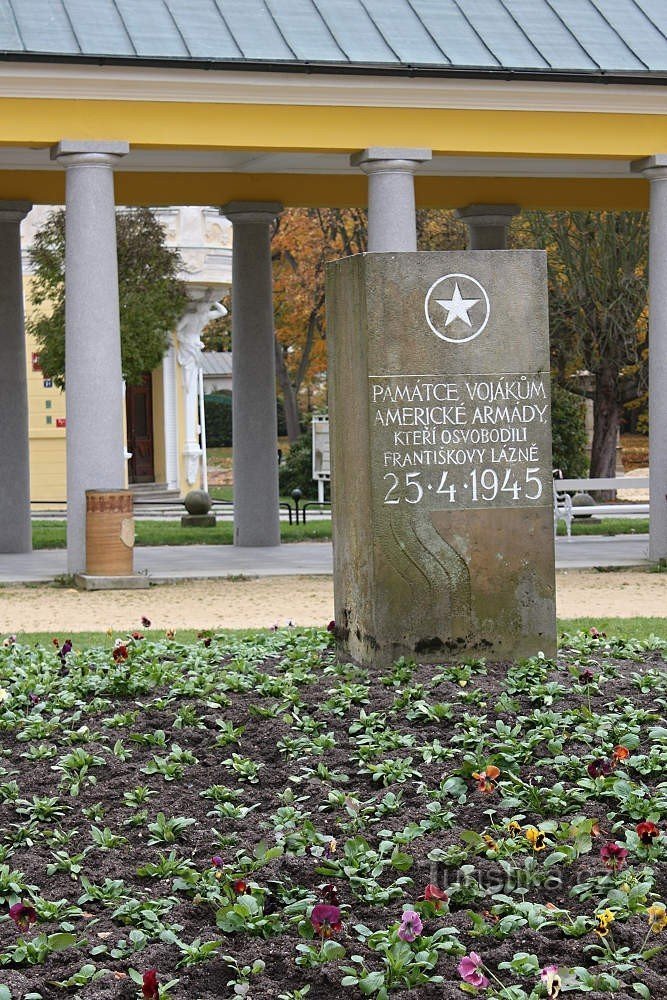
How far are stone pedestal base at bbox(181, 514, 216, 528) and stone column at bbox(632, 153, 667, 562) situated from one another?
924 cm

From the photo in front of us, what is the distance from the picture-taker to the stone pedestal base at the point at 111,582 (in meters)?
15.6

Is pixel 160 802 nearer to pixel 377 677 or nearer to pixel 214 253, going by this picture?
pixel 377 677

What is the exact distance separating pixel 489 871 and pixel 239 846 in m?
0.95

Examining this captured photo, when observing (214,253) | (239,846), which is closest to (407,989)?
(239,846)

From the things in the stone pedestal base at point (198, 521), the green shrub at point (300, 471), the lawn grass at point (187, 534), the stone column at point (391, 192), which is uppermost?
the stone column at point (391, 192)

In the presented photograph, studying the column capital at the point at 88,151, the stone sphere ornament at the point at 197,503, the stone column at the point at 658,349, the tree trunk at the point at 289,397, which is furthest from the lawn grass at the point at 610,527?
the tree trunk at the point at 289,397

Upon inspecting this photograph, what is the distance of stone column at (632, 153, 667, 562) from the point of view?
17422 mm

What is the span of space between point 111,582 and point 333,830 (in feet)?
32.8

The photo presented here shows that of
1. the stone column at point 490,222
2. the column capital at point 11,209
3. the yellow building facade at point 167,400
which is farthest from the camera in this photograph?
the yellow building facade at point 167,400

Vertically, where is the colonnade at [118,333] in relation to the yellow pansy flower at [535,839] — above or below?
above

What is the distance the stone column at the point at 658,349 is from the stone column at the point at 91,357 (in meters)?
5.80

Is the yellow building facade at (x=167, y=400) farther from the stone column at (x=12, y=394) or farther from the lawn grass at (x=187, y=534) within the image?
the stone column at (x=12, y=394)

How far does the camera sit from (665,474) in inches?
688

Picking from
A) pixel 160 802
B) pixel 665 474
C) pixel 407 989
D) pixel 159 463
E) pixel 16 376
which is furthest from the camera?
pixel 159 463
